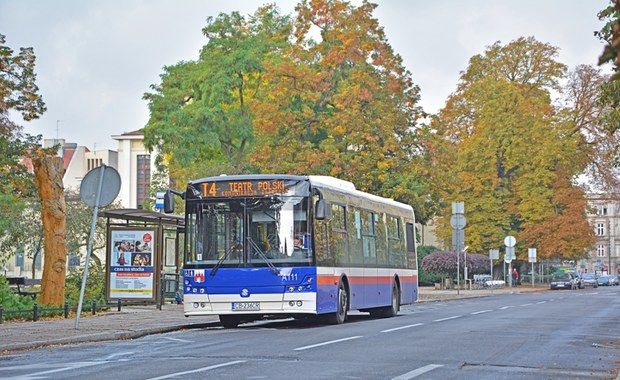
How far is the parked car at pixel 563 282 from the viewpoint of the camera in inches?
3118

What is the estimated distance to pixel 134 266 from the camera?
95.6ft

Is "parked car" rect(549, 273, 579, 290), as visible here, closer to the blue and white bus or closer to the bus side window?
the bus side window

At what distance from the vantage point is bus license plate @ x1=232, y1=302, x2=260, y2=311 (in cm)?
2109

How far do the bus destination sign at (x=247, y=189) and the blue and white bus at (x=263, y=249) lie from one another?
20 millimetres

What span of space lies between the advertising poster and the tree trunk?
3.10m

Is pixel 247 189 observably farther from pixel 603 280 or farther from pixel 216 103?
pixel 603 280

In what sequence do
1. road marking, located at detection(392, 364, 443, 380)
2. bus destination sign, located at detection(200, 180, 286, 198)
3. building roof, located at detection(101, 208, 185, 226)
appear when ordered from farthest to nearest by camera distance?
building roof, located at detection(101, 208, 185, 226)
bus destination sign, located at detection(200, 180, 286, 198)
road marking, located at detection(392, 364, 443, 380)

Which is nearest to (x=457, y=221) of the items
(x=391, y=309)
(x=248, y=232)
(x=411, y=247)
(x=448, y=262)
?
(x=448, y=262)

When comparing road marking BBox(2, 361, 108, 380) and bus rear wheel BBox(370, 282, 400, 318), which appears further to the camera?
bus rear wheel BBox(370, 282, 400, 318)

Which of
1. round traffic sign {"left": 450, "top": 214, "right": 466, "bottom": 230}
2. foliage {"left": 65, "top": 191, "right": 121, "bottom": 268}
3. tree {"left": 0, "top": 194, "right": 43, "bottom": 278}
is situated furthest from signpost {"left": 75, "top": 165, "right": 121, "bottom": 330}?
tree {"left": 0, "top": 194, "right": 43, "bottom": 278}

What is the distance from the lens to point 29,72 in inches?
1273

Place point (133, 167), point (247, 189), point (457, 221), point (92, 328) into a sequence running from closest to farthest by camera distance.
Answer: point (92, 328) < point (247, 189) < point (457, 221) < point (133, 167)

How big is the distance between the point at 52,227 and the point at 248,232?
6.56 meters

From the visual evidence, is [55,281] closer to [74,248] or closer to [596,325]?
[596,325]
